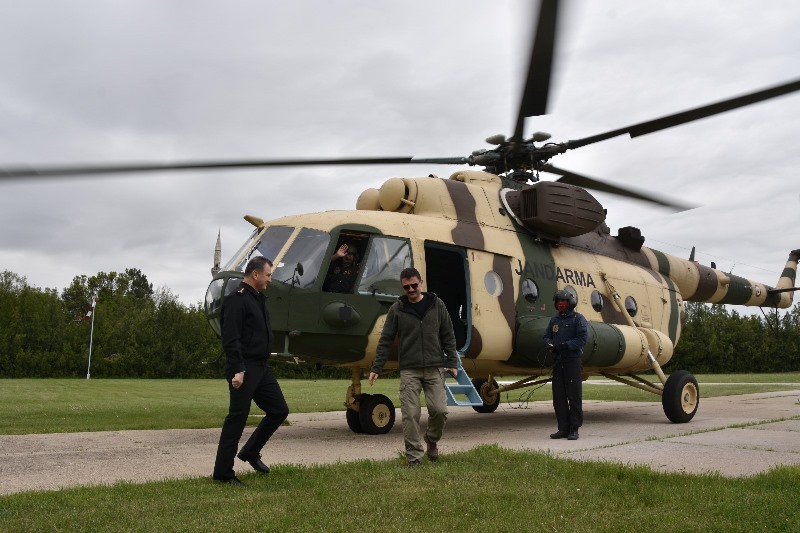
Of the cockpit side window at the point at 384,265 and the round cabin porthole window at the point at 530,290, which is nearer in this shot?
the cockpit side window at the point at 384,265

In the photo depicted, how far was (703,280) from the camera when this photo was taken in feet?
45.4

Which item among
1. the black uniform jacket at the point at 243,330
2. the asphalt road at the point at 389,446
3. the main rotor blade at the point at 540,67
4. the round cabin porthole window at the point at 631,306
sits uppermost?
the main rotor blade at the point at 540,67

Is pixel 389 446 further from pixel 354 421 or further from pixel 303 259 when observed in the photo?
pixel 303 259

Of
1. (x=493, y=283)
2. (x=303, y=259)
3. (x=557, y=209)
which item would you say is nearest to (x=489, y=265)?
(x=493, y=283)

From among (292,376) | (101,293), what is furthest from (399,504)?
(101,293)

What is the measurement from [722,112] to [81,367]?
48.1m

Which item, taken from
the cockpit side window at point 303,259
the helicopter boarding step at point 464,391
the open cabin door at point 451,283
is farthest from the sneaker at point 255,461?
the open cabin door at point 451,283

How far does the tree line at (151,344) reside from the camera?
46.2 meters

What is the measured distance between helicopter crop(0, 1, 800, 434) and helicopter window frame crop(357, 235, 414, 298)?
0.05 ft

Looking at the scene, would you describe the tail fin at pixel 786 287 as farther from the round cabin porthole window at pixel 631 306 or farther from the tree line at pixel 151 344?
the tree line at pixel 151 344

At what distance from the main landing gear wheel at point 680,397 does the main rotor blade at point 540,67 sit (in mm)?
4558

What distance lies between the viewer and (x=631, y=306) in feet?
37.8

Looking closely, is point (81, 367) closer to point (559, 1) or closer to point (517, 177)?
point (517, 177)

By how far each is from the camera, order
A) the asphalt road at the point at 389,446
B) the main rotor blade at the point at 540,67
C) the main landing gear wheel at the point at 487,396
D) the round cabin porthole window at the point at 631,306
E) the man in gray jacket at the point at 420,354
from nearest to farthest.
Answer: the main rotor blade at the point at 540,67, the asphalt road at the point at 389,446, the man in gray jacket at the point at 420,354, the round cabin porthole window at the point at 631,306, the main landing gear wheel at the point at 487,396
